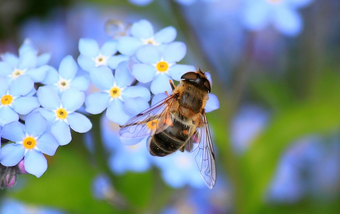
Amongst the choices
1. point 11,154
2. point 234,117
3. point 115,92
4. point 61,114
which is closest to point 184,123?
point 115,92

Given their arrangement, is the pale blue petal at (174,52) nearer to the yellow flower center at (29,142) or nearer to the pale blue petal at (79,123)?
the pale blue petal at (79,123)

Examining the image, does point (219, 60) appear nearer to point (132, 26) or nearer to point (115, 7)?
point (115, 7)

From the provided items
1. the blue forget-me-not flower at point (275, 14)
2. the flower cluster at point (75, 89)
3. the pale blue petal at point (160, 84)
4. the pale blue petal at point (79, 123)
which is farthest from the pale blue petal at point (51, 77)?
the blue forget-me-not flower at point (275, 14)

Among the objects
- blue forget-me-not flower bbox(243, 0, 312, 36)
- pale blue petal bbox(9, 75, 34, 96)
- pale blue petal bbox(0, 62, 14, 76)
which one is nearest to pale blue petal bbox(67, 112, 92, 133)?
pale blue petal bbox(9, 75, 34, 96)

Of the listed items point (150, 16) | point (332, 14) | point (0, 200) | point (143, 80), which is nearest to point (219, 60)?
point (150, 16)

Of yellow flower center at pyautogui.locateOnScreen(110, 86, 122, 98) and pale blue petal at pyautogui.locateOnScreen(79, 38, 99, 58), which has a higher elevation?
pale blue petal at pyautogui.locateOnScreen(79, 38, 99, 58)

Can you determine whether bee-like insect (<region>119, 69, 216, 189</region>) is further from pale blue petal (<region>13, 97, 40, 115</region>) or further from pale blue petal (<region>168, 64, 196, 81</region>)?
pale blue petal (<region>13, 97, 40, 115</region>)
